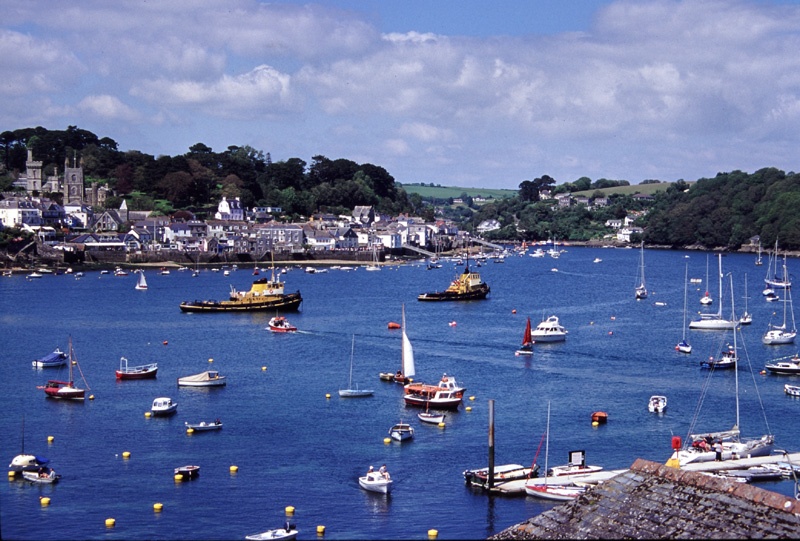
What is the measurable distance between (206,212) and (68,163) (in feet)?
85.1

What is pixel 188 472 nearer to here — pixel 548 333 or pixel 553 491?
pixel 553 491

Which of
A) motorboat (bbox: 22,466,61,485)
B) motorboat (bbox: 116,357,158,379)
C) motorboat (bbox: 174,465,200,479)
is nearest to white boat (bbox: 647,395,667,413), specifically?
motorboat (bbox: 174,465,200,479)

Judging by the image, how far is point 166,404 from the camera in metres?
38.7

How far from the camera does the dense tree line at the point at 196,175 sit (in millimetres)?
156625

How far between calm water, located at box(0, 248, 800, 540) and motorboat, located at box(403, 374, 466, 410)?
1.77ft

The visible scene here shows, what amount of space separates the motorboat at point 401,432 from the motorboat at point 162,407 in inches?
362

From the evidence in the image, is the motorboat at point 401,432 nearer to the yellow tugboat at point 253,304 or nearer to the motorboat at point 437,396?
the motorboat at point 437,396

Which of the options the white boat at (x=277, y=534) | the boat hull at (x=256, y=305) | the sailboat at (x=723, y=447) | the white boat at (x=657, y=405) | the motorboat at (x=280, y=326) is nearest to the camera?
the white boat at (x=277, y=534)

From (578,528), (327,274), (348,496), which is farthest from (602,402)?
(327,274)

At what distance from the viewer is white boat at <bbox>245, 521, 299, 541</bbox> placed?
24.3 m

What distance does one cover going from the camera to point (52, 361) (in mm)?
49594

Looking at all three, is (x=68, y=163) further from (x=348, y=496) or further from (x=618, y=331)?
(x=348, y=496)

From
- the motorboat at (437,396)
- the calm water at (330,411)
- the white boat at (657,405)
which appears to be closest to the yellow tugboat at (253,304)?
the calm water at (330,411)

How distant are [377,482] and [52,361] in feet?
88.0
